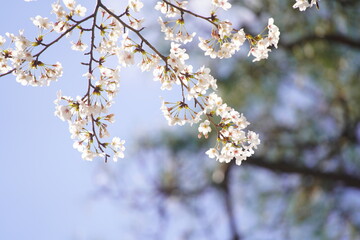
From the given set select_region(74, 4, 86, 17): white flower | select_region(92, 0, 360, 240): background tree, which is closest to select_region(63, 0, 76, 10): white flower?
select_region(74, 4, 86, 17): white flower

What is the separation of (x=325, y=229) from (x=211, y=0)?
3.70m

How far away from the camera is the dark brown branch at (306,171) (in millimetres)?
4469

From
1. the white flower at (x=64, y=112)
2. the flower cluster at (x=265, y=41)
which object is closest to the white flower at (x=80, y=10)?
the white flower at (x=64, y=112)

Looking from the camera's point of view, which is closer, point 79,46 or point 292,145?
point 79,46

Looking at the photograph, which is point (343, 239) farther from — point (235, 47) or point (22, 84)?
point (22, 84)

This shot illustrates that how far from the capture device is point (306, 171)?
455 centimetres

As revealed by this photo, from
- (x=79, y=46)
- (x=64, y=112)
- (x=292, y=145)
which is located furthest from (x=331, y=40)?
(x=64, y=112)

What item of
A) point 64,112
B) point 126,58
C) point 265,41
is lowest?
point 64,112

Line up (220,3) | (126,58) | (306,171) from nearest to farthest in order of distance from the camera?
1. (126,58)
2. (220,3)
3. (306,171)

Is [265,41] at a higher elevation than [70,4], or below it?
below

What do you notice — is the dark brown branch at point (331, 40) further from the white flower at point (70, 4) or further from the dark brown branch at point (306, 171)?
the white flower at point (70, 4)

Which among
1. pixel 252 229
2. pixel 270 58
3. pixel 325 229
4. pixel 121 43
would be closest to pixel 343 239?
pixel 325 229

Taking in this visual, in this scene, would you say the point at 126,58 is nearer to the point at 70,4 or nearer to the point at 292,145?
the point at 70,4

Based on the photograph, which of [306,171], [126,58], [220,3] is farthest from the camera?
[306,171]
